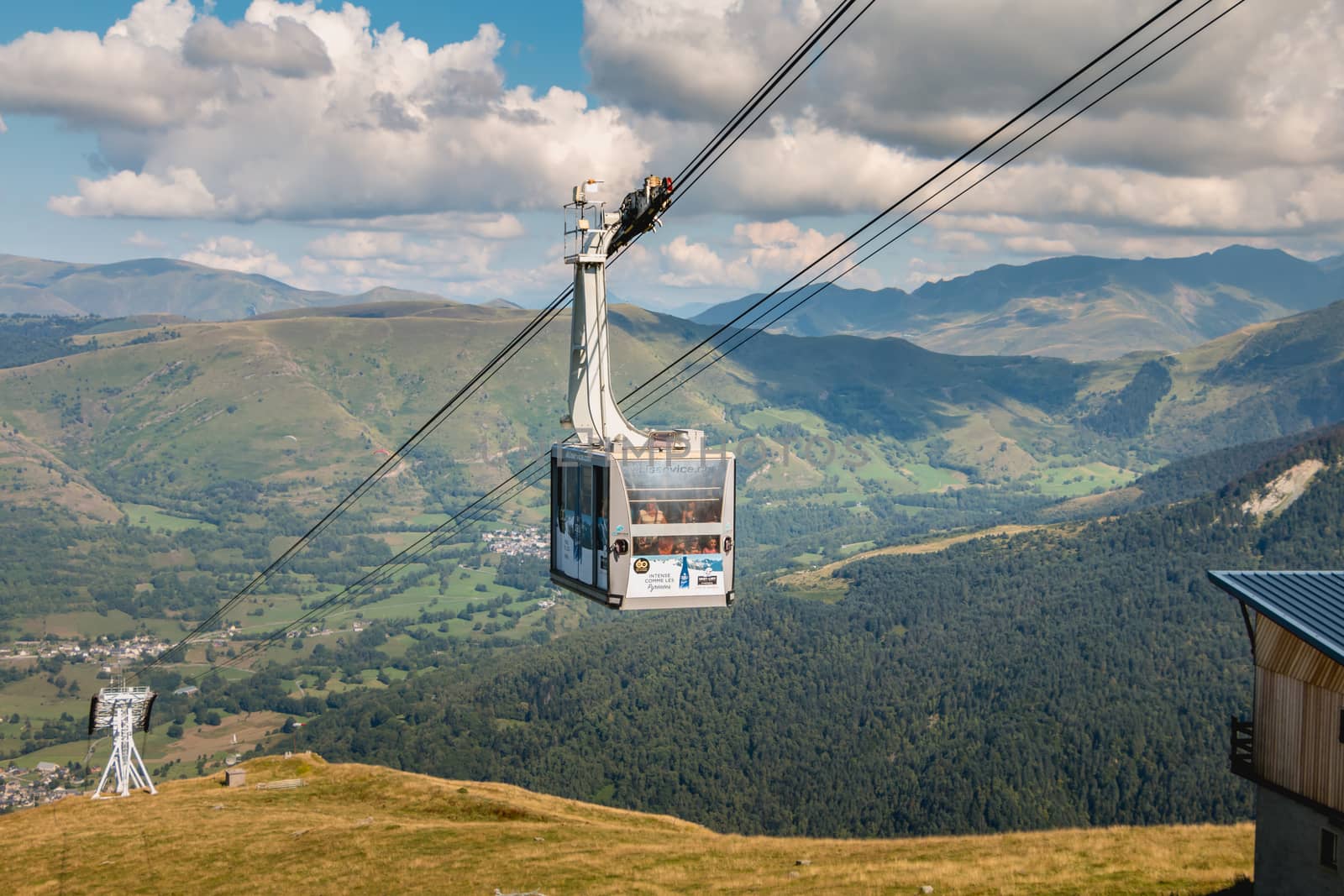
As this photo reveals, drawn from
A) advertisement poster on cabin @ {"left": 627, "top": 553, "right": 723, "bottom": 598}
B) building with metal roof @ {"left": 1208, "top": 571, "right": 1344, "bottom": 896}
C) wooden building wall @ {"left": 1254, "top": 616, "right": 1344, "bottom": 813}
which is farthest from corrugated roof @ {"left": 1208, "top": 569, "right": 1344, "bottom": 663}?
advertisement poster on cabin @ {"left": 627, "top": 553, "right": 723, "bottom": 598}

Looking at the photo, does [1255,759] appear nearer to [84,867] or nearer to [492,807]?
[492,807]

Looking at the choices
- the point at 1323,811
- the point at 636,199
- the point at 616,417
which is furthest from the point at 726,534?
the point at 1323,811

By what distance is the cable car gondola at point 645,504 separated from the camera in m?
44.6

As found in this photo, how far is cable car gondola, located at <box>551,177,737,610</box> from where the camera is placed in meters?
44.6

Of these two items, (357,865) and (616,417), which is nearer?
(616,417)

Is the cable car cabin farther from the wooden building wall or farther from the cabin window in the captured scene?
the wooden building wall

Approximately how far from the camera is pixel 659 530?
45.0 meters

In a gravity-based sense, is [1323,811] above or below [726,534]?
below

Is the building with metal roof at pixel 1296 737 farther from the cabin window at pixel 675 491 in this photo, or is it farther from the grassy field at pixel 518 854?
the cabin window at pixel 675 491

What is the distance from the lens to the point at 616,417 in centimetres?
4997

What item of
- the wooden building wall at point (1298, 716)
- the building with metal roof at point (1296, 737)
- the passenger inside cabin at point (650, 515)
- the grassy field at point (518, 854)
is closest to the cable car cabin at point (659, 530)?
the passenger inside cabin at point (650, 515)

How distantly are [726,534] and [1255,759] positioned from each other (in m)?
19.1

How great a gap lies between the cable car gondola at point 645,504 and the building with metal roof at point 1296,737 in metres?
18.2

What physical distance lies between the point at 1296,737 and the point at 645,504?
74.1ft
